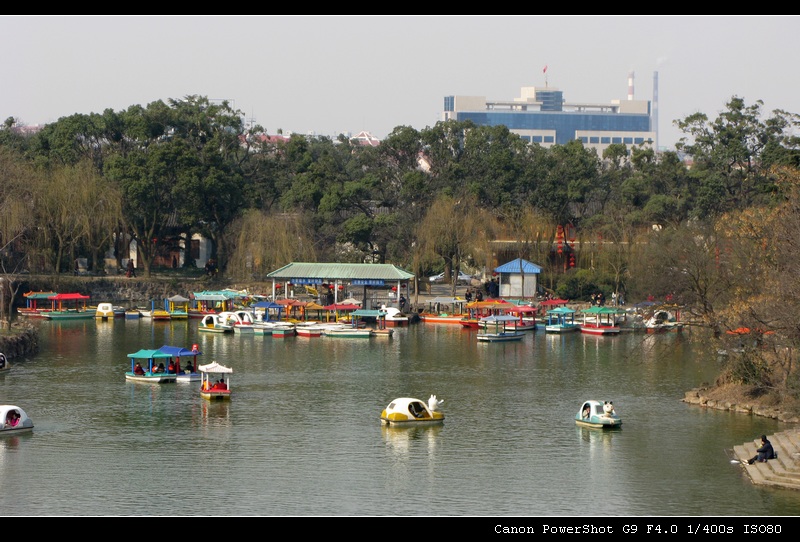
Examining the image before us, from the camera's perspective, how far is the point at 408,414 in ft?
109

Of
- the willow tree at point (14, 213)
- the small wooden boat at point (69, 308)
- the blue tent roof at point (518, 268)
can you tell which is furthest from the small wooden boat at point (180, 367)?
the blue tent roof at point (518, 268)

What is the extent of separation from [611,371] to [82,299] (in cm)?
3700

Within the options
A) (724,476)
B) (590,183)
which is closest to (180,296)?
(590,183)

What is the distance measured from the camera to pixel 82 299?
70.5 m

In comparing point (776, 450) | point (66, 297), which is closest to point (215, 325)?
point (66, 297)

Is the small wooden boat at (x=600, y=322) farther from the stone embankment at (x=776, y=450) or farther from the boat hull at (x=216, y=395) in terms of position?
the boat hull at (x=216, y=395)

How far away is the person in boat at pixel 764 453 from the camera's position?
89.3 ft

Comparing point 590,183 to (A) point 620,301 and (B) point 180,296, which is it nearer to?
(A) point 620,301

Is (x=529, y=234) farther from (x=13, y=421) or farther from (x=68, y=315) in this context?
(x=13, y=421)

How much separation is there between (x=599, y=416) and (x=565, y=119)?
15841cm

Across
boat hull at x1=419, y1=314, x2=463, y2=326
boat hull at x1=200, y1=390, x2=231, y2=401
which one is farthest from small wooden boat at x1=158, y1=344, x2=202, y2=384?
boat hull at x1=419, y1=314, x2=463, y2=326

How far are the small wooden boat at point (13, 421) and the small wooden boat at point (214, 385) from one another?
22.5 feet

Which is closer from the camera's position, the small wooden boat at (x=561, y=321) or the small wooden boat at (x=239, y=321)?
the small wooden boat at (x=239, y=321)

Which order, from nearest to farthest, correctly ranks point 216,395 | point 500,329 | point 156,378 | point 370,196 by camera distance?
point 216,395 < point 156,378 < point 500,329 < point 370,196
